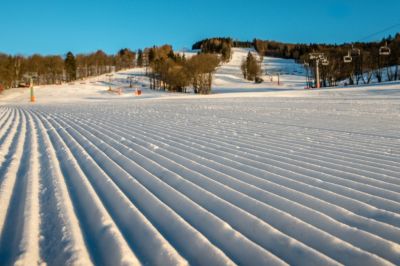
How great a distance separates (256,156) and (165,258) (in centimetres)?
344

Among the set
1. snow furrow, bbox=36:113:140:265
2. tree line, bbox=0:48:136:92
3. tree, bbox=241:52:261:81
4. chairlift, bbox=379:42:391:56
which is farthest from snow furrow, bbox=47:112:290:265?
tree, bbox=241:52:261:81

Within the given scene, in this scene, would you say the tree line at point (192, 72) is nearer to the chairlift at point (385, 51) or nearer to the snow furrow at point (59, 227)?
the chairlift at point (385, 51)

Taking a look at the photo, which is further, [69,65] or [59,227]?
[69,65]

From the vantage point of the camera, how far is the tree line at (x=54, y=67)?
2724 inches

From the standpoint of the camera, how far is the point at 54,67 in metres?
80.0

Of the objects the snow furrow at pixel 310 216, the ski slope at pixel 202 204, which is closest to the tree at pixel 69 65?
the ski slope at pixel 202 204

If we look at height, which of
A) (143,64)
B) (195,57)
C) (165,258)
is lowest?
(165,258)

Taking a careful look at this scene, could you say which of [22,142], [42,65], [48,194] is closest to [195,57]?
[42,65]

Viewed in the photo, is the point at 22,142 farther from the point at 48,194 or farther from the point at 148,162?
the point at 48,194

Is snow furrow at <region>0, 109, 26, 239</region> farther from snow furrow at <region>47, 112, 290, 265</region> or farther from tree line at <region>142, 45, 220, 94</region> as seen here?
tree line at <region>142, 45, 220, 94</region>

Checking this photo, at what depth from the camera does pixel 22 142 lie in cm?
744

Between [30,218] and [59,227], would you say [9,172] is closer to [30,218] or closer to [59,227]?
Result: [30,218]

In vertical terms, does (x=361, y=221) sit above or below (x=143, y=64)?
below

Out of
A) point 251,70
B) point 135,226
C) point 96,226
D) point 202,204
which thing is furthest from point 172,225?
point 251,70
